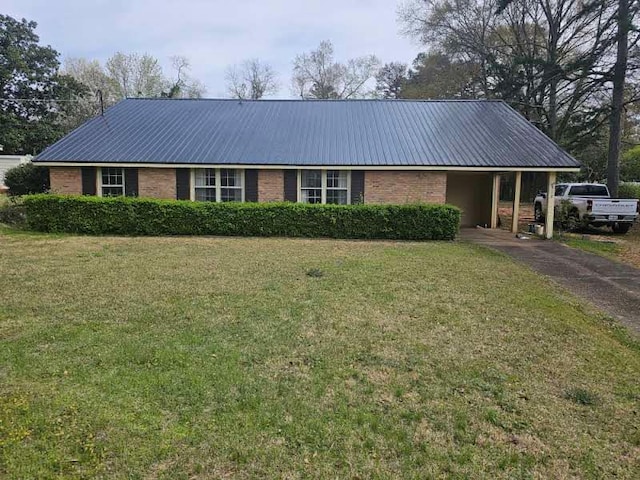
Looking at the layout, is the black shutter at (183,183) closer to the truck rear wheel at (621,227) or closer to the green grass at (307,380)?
the green grass at (307,380)

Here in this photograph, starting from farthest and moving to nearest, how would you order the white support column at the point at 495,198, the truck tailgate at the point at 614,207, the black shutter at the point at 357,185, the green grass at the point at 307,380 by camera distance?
the white support column at the point at 495,198, the black shutter at the point at 357,185, the truck tailgate at the point at 614,207, the green grass at the point at 307,380

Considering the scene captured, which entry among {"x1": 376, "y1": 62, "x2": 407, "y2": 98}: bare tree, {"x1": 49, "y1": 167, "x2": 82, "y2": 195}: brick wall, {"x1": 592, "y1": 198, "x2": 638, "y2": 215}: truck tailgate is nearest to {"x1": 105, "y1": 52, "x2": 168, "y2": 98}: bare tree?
{"x1": 376, "y1": 62, "x2": 407, "y2": 98}: bare tree

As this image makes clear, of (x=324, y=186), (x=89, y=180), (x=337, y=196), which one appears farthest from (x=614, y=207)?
(x=89, y=180)

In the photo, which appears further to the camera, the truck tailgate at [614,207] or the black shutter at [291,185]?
the black shutter at [291,185]

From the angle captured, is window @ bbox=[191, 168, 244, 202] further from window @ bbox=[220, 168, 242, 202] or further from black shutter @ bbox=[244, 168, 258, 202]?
black shutter @ bbox=[244, 168, 258, 202]

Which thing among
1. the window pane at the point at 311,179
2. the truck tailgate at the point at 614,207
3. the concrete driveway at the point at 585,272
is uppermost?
the window pane at the point at 311,179

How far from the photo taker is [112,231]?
1354cm

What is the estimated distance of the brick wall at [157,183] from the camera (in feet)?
52.1

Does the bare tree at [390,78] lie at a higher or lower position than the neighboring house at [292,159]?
higher

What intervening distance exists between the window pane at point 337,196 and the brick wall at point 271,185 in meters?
1.60

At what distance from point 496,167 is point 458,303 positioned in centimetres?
983

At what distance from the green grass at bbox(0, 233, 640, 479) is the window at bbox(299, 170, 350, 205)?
326 inches

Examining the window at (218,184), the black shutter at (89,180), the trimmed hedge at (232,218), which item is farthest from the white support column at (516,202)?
the black shutter at (89,180)

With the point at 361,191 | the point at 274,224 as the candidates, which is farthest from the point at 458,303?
the point at 361,191
